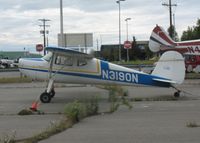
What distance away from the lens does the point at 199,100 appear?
18312 millimetres

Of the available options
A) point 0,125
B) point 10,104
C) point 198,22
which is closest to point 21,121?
point 0,125

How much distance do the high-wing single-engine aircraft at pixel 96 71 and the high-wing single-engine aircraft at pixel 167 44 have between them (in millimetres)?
15318

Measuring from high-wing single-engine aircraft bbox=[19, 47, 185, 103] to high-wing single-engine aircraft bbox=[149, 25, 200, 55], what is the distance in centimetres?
1532

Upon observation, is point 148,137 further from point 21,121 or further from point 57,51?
point 57,51

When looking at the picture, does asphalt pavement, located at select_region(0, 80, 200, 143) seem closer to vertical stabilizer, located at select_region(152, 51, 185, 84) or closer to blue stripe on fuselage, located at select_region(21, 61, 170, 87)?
vertical stabilizer, located at select_region(152, 51, 185, 84)

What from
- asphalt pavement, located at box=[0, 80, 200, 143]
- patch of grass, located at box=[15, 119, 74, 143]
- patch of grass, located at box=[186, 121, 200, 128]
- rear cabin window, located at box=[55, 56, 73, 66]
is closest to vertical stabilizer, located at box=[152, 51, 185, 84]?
asphalt pavement, located at box=[0, 80, 200, 143]

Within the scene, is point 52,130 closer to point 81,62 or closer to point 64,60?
point 64,60

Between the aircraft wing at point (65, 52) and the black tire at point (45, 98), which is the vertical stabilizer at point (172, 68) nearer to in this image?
the aircraft wing at point (65, 52)

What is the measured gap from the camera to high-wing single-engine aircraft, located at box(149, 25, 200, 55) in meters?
35.1

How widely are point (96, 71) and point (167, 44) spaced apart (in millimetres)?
18072

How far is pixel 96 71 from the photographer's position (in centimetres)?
2002

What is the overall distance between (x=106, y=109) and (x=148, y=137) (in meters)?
5.99

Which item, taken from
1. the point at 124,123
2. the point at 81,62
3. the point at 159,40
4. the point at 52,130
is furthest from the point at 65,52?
the point at 159,40

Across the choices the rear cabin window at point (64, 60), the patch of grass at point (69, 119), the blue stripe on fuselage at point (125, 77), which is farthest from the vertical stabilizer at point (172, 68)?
the patch of grass at point (69, 119)
